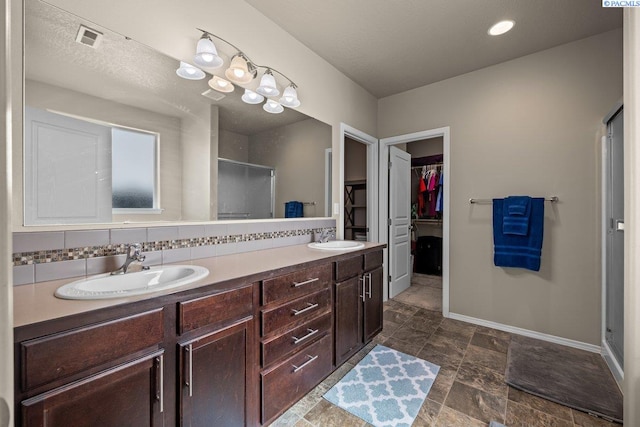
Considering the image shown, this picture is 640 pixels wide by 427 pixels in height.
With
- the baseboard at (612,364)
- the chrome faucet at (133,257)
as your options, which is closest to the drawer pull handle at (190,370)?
the chrome faucet at (133,257)

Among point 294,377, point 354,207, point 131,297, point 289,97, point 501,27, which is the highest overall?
point 501,27

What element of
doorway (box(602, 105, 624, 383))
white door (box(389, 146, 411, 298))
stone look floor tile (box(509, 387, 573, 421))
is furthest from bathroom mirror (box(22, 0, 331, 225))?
doorway (box(602, 105, 624, 383))

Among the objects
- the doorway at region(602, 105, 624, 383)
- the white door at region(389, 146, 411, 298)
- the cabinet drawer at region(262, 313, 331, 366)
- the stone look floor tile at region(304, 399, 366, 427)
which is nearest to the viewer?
the cabinet drawer at region(262, 313, 331, 366)

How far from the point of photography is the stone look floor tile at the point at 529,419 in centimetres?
152

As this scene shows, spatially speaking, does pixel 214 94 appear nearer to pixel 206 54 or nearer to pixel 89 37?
pixel 206 54

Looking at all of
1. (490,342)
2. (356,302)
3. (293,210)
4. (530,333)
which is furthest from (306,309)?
(530,333)

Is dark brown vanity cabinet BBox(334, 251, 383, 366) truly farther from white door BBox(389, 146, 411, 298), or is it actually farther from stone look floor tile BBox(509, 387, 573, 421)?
white door BBox(389, 146, 411, 298)

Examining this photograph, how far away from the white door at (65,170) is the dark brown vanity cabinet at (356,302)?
1.39 meters

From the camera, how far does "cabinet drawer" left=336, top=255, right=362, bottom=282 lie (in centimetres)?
189

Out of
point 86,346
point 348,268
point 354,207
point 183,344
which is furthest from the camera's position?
point 354,207

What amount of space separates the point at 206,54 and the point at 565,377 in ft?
10.5

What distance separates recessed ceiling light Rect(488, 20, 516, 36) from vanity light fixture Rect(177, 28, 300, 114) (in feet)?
5.44

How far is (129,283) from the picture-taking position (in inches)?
49.0

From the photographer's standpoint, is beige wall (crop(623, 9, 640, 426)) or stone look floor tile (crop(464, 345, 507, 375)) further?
stone look floor tile (crop(464, 345, 507, 375))
